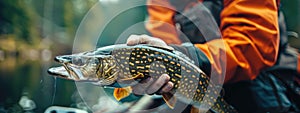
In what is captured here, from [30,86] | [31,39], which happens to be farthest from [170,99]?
[31,39]

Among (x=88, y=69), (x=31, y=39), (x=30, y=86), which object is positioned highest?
(x=88, y=69)

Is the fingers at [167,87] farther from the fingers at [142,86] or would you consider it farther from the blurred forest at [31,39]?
the blurred forest at [31,39]

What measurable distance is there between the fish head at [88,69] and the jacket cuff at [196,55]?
0.16 metres

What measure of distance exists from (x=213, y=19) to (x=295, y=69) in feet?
0.73

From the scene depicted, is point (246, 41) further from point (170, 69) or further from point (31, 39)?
point (31, 39)

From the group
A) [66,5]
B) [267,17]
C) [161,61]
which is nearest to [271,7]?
[267,17]

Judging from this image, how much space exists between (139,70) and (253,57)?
275 millimetres

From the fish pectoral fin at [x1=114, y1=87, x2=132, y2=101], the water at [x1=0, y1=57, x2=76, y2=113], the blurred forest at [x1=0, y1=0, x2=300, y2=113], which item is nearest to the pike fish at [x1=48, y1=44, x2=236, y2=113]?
the fish pectoral fin at [x1=114, y1=87, x2=132, y2=101]

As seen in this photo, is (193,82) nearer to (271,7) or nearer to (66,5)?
(271,7)

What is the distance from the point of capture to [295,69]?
38.6 inches

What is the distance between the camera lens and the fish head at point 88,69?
0.65 metres

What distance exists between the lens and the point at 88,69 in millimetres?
672

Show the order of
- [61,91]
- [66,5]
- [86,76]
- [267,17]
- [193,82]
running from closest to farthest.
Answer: [86,76], [193,82], [267,17], [61,91], [66,5]

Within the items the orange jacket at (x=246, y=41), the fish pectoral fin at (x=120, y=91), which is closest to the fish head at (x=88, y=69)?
the fish pectoral fin at (x=120, y=91)
